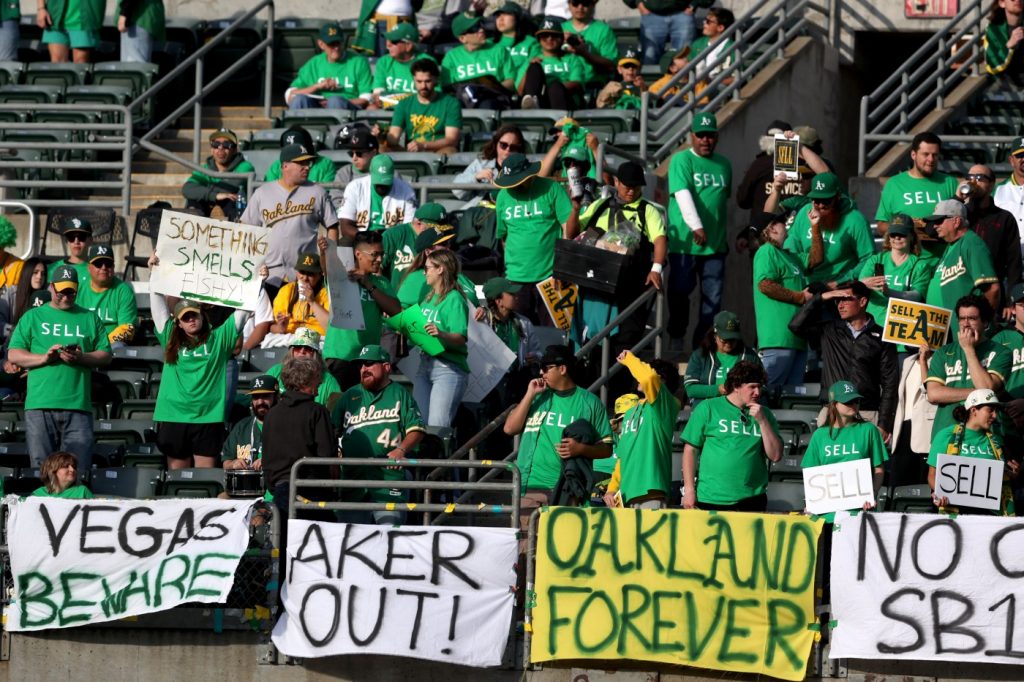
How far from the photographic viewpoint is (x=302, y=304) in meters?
17.2

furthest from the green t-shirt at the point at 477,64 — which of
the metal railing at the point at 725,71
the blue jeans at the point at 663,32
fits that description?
the blue jeans at the point at 663,32

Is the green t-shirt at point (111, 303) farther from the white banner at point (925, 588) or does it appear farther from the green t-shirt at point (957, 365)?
the white banner at point (925, 588)

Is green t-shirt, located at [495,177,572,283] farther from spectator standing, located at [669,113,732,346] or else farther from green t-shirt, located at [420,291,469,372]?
green t-shirt, located at [420,291,469,372]

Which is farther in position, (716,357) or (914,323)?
(716,357)

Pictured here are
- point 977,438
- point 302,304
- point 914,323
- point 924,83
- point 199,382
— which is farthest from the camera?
point 924,83

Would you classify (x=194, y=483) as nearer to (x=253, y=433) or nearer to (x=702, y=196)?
(x=253, y=433)

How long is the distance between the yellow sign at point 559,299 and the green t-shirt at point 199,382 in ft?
8.08

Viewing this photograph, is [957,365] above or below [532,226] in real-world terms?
below

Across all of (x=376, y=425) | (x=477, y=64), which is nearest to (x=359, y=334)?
(x=376, y=425)

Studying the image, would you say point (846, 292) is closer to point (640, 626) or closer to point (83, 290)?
point (640, 626)

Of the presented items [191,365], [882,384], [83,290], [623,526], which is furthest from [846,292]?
[83,290]

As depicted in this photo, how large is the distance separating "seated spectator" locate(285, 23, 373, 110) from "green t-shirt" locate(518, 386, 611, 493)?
791 cm

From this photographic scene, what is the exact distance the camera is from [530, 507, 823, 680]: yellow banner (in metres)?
13.5

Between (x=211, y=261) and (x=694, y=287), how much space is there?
3827 millimetres
